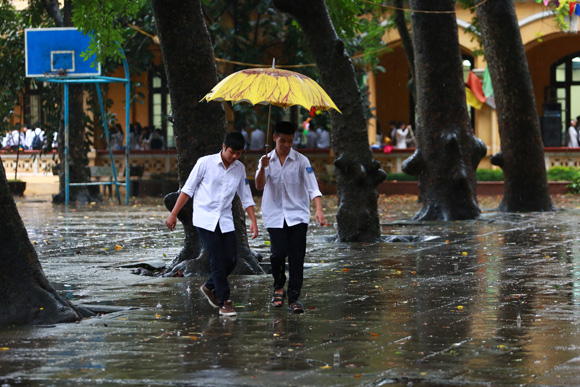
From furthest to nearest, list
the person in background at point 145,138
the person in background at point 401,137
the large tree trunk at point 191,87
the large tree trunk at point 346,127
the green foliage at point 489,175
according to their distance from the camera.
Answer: the person in background at point 145,138, the person in background at point 401,137, the green foliage at point 489,175, the large tree trunk at point 346,127, the large tree trunk at point 191,87

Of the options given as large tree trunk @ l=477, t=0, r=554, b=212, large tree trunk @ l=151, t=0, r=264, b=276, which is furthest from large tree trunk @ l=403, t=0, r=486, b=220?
large tree trunk @ l=151, t=0, r=264, b=276

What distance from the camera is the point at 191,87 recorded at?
11.2m

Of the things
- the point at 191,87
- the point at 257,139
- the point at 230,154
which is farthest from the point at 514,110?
the point at 257,139

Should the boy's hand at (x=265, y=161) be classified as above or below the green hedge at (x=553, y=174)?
above

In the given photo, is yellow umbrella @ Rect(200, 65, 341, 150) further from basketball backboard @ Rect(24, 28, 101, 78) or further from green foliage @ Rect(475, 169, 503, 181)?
green foliage @ Rect(475, 169, 503, 181)

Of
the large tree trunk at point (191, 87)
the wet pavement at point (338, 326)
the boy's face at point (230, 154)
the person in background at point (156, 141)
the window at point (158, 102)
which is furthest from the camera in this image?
the window at point (158, 102)

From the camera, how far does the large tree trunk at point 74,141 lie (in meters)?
26.2

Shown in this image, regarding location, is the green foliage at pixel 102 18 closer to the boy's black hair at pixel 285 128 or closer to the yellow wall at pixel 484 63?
the boy's black hair at pixel 285 128

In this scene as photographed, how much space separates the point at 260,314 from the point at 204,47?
3.79 metres

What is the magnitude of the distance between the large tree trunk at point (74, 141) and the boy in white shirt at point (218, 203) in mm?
17976

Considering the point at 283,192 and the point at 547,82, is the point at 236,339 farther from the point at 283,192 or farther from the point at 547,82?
the point at 547,82

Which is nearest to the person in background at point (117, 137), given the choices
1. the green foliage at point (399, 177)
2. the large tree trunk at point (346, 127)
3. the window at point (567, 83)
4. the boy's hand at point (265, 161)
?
the green foliage at point (399, 177)

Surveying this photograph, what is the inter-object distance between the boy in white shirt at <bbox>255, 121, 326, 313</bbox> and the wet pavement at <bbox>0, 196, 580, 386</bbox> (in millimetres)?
384

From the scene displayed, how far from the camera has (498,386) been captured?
5.74 metres
